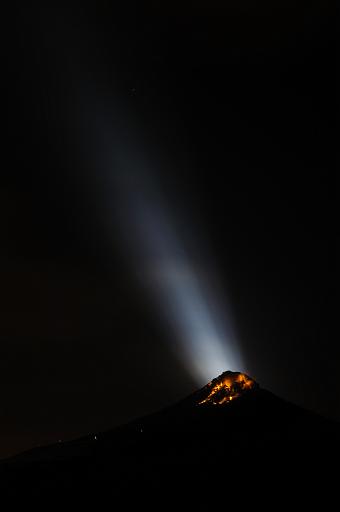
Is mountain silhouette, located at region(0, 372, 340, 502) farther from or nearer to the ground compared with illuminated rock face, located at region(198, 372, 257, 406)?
nearer to the ground

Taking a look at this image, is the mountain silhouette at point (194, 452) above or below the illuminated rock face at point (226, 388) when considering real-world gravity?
below

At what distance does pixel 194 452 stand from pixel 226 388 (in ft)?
61.8

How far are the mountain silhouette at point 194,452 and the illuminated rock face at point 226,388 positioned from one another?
11 centimetres

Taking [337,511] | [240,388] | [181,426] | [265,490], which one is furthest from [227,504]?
[240,388]

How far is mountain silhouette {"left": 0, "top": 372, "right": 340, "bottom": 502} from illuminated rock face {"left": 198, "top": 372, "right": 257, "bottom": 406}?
0.35ft

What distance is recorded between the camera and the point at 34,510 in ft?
209

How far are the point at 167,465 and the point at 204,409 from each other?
1689 centimetres

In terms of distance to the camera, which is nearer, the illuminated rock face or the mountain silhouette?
the mountain silhouette

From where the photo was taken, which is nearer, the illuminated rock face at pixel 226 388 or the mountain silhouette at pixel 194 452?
the mountain silhouette at pixel 194 452

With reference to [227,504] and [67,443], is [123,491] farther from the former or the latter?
[67,443]

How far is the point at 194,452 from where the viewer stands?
72.6 m

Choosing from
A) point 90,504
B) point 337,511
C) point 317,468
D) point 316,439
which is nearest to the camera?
point 337,511

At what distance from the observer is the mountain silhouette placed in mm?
66062

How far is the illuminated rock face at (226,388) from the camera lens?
8856 centimetres
